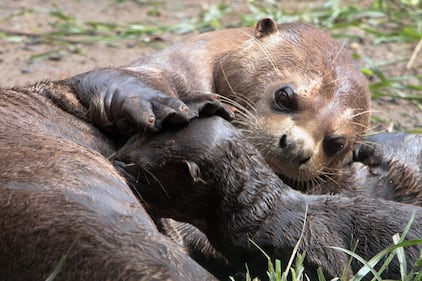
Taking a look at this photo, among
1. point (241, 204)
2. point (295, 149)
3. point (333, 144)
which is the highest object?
point (241, 204)

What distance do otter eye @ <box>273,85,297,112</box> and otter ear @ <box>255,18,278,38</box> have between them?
1.62 feet

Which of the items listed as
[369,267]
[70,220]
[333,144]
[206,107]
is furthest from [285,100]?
[70,220]

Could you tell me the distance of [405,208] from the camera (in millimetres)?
4160

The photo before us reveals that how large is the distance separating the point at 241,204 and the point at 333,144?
4.84ft

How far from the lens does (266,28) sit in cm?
577

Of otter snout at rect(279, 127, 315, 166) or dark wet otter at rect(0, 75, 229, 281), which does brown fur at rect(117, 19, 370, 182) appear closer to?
otter snout at rect(279, 127, 315, 166)

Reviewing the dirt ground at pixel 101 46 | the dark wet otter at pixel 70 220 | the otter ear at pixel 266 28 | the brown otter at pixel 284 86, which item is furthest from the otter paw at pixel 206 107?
the dirt ground at pixel 101 46

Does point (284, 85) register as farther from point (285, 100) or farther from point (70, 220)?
point (70, 220)

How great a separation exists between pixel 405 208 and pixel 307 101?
4.39 feet

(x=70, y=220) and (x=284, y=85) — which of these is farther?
(x=284, y=85)

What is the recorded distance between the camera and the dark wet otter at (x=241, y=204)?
402 cm

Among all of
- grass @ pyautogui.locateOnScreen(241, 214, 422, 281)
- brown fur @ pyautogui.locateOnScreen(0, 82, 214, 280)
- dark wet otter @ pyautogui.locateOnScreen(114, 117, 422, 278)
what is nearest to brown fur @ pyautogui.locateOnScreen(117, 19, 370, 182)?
dark wet otter @ pyautogui.locateOnScreen(114, 117, 422, 278)

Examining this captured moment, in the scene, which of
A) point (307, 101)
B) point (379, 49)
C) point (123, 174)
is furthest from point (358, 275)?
point (379, 49)

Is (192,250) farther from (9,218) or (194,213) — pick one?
(9,218)
